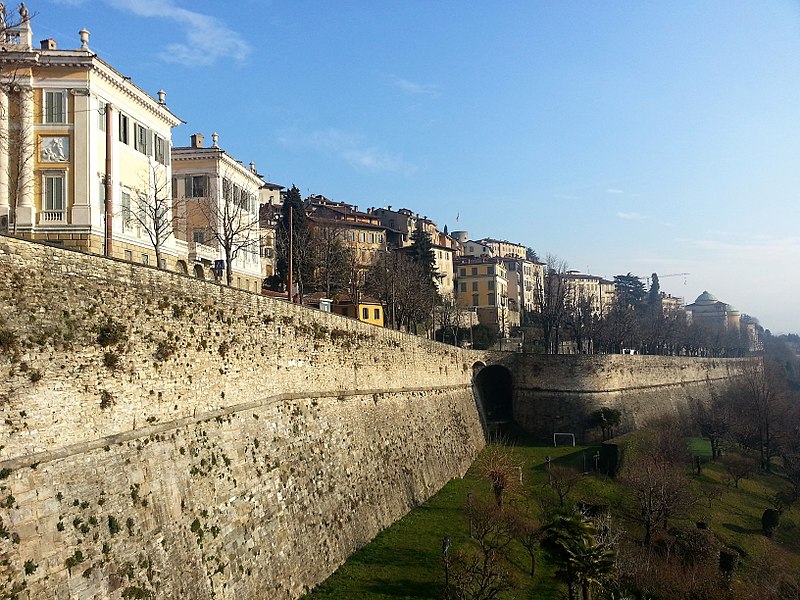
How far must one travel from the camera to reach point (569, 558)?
66.2 feet

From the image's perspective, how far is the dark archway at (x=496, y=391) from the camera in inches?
2092

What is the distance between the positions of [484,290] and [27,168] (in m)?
76.7

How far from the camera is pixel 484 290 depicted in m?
97.4

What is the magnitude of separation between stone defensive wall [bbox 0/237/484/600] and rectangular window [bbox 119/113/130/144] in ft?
45.1

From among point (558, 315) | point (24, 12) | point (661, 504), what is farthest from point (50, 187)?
point (558, 315)

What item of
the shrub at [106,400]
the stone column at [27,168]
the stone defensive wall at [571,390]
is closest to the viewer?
the shrub at [106,400]

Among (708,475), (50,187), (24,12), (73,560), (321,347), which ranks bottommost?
(708,475)

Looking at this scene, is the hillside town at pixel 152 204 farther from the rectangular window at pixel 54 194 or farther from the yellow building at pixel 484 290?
the yellow building at pixel 484 290

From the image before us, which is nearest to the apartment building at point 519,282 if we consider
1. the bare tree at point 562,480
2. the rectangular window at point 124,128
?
the bare tree at point 562,480

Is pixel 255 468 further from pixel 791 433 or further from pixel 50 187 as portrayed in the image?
pixel 791 433

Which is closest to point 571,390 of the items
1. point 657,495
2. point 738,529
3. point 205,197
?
point 738,529

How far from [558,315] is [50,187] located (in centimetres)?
5222

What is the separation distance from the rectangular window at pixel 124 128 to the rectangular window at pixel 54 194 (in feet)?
12.8

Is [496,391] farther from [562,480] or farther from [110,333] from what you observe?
[110,333]
